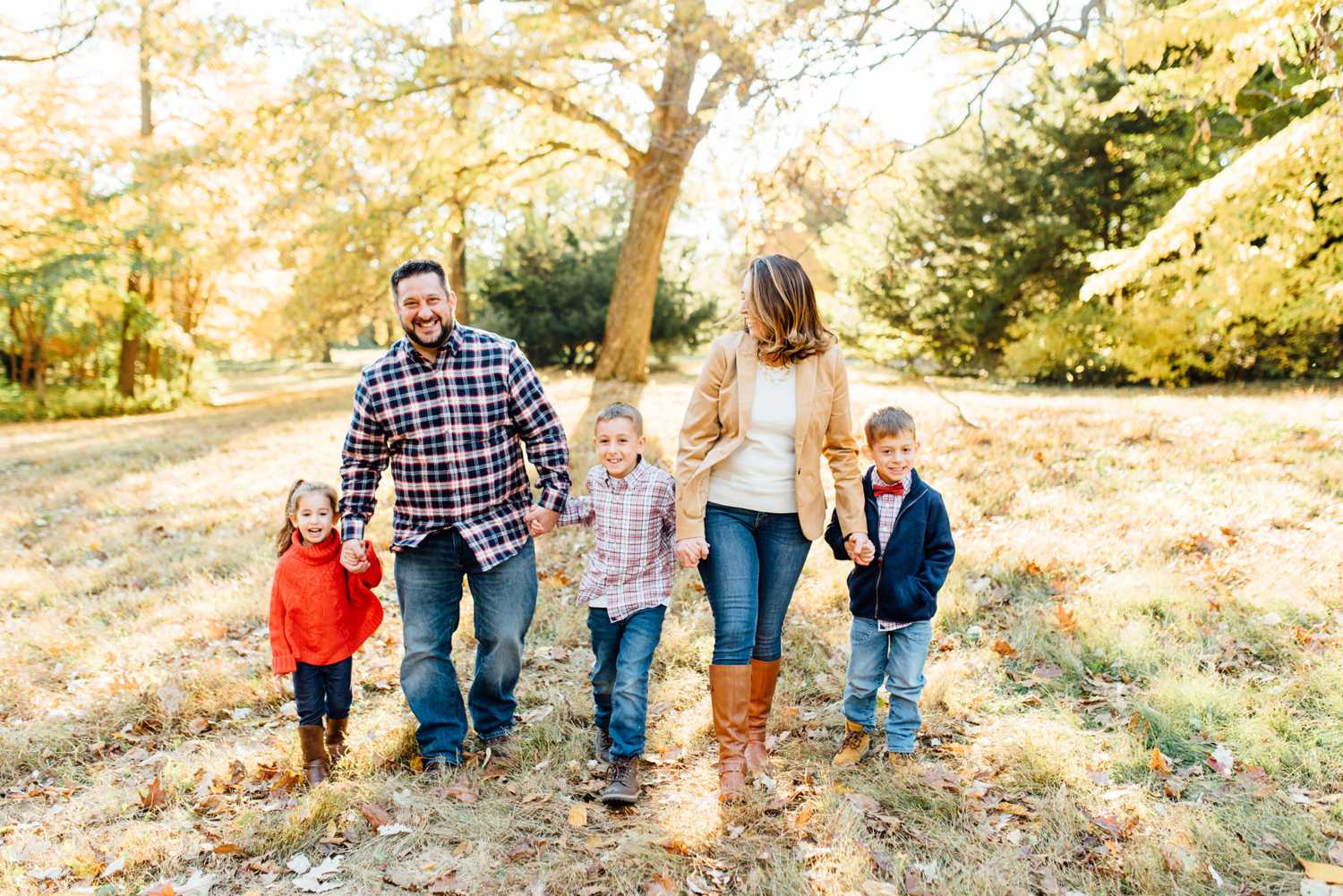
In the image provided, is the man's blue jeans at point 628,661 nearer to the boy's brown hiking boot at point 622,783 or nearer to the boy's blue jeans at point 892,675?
the boy's brown hiking boot at point 622,783

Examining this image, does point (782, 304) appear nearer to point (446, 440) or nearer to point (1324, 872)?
point (446, 440)

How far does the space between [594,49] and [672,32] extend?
375 cm

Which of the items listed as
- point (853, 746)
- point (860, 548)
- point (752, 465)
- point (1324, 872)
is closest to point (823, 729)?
point (853, 746)

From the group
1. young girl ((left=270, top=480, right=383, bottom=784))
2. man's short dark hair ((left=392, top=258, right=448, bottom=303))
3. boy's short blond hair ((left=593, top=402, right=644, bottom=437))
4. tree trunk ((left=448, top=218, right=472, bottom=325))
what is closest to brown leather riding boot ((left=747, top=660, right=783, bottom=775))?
boy's short blond hair ((left=593, top=402, right=644, bottom=437))

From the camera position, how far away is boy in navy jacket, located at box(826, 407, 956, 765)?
3762 mm

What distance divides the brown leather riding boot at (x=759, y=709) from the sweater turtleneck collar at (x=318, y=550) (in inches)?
75.7

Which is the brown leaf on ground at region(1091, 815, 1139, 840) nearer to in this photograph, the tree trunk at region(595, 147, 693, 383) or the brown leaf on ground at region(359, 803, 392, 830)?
the brown leaf on ground at region(359, 803, 392, 830)

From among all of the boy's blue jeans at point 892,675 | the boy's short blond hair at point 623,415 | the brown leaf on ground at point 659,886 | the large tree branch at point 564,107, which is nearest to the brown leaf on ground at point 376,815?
the brown leaf on ground at point 659,886

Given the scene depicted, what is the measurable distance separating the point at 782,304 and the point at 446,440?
1526mm

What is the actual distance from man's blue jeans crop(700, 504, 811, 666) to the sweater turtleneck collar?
5.37ft

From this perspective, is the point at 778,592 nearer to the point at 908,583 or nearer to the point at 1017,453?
the point at 908,583

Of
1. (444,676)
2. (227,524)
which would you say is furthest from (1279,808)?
(227,524)

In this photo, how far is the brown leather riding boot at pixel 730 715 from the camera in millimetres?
3668

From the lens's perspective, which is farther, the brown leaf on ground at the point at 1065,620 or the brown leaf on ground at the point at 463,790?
the brown leaf on ground at the point at 1065,620
